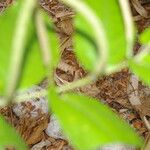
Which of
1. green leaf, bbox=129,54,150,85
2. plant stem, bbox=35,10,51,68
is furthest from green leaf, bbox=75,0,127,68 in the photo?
plant stem, bbox=35,10,51,68

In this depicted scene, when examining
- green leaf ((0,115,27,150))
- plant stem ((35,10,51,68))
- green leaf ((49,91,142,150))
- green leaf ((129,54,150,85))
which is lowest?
green leaf ((0,115,27,150))

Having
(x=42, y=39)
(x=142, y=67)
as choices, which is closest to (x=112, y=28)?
(x=142, y=67)

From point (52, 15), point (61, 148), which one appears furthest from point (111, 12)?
point (52, 15)

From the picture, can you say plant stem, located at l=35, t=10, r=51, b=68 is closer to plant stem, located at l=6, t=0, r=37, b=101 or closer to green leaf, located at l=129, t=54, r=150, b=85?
plant stem, located at l=6, t=0, r=37, b=101

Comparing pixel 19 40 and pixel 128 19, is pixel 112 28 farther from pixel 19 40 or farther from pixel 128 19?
pixel 19 40

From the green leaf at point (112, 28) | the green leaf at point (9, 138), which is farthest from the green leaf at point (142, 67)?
the green leaf at point (9, 138)

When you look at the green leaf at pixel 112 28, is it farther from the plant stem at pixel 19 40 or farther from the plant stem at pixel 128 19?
the plant stem at pixel 19 40

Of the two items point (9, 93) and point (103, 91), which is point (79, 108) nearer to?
point (9, 93)

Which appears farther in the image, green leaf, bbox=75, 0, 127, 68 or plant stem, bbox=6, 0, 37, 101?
green leaf, bbox=75, 0, 127, 68
